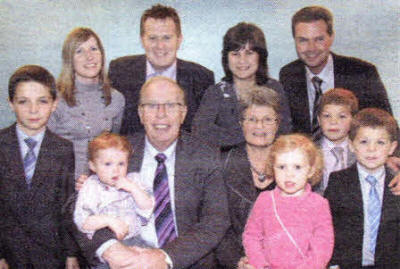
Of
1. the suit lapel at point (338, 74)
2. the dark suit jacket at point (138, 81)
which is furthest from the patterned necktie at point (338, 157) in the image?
the dark suit jacket at point (138, 81)

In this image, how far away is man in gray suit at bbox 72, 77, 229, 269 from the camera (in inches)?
76.6

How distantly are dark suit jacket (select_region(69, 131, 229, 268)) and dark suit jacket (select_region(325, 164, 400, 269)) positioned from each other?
516 millimetres

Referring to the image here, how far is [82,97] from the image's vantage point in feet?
7.45

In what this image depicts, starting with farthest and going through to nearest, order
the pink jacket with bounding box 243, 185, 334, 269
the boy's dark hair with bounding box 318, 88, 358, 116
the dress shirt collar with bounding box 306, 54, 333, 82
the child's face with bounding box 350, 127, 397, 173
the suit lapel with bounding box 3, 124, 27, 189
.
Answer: the dress shirt collar with bounding box 306, 54, 333, 82, the boy's dark hair with bounding box 318, 88, 358, 116, the suit lapel with bounding box 3, 124, 27, 189, the child's face with bounding box 350, 127, 397, 173, the pink jacket with bounding box 243, 185, 334, 269

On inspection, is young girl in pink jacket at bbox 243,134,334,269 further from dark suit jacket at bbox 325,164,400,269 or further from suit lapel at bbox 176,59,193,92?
suit lapel at bbox 176,59,193,92

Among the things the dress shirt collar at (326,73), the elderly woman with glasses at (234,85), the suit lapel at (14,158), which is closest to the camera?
the suit lapel at (14,158)

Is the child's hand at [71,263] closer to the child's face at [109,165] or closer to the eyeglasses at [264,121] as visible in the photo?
the child's face at [109,165]

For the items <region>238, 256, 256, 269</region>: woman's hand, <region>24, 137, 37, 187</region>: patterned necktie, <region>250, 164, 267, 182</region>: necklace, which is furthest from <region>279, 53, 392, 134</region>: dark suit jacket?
<region>24, 137, 37, 187</region>: patterned necktie

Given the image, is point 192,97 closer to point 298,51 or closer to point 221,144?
point 221,144

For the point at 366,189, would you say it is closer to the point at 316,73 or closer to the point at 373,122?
the point at 373,122

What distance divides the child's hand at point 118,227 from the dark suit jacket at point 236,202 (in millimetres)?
473

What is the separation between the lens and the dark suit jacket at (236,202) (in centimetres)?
209

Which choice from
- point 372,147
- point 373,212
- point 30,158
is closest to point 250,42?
point 372,147

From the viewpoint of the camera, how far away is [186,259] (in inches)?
73.5
